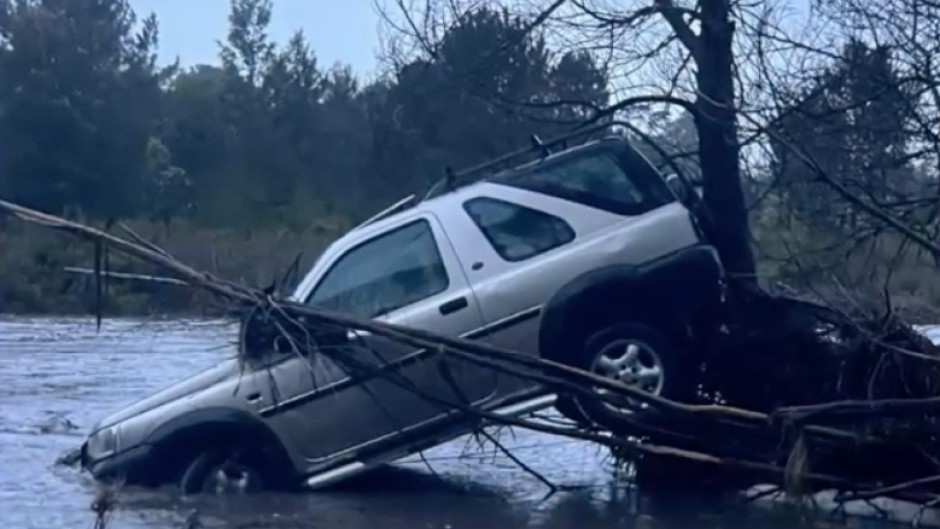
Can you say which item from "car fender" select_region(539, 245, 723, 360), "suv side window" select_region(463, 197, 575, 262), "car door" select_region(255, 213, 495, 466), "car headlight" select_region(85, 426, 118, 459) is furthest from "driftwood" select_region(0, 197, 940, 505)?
"car headlight" select_region(85, 426, 118, 459)

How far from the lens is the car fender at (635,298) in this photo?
1145cm

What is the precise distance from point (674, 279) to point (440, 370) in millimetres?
1668

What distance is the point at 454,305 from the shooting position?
1155cm

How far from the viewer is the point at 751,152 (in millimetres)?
12969

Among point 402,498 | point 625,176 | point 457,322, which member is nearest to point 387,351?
point 457,322

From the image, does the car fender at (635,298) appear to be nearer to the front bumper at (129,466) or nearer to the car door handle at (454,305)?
the car door handle at (454,305)

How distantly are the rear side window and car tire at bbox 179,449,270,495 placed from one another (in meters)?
2.52

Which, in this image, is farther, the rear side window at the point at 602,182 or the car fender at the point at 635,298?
the rear side window at the point at 602,182

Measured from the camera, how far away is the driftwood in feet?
34.5

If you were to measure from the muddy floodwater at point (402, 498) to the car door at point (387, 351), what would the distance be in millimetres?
527

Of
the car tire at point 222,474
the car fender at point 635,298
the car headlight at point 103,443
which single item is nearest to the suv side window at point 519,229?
the car fender at point 635,298

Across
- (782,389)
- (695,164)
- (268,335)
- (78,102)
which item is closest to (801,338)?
(782,389)

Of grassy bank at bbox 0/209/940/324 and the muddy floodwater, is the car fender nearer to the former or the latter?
grassy bank at bbox 0/209/940/324

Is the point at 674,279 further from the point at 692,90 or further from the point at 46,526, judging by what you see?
the point at 46,526
